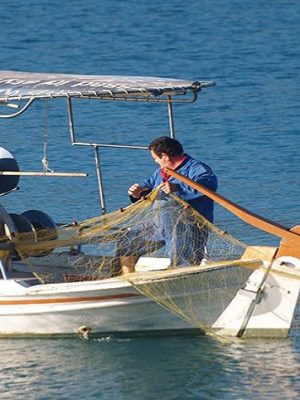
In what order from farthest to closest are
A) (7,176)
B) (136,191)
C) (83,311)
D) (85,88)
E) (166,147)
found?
(7,176), (85,88), (136,191), (166,147), (83,311)

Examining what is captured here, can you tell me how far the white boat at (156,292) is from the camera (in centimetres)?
1345

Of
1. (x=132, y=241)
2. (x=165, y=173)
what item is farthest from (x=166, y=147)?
(x=132, y=241)

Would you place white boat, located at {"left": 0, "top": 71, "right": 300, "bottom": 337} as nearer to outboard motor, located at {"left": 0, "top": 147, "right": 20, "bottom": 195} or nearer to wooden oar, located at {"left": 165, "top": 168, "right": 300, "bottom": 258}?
wooden oar, located at {"left": 165, "top": 168, "right": 300, "bottom": 258}

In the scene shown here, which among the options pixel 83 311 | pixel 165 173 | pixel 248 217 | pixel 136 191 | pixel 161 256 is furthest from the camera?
pixel 161 256

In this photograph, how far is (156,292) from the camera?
532 inches

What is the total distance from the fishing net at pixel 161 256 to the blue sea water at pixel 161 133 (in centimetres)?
49

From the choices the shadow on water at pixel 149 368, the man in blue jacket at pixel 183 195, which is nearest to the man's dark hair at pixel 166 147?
the man in blue jacket at pixel 183 195

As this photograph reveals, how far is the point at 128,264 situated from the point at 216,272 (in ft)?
3.24

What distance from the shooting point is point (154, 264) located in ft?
47.5

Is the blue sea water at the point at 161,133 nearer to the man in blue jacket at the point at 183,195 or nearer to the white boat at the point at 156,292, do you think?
the white boat at the point at 156,292

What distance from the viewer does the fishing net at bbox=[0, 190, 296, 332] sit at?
13500 millimetres

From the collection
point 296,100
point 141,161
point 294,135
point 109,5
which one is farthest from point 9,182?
point 109,5

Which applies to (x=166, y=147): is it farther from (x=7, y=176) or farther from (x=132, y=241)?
(x=7, y=176)

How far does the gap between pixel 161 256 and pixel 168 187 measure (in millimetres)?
1024
